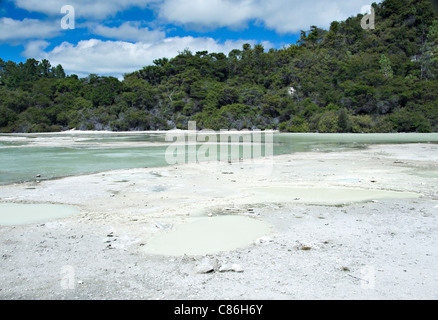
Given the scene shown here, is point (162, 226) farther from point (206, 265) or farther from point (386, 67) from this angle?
point (386, 67)

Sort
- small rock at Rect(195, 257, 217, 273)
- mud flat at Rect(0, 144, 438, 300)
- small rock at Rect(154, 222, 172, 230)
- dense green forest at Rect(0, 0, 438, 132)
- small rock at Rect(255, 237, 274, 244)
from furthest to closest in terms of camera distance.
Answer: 1. dense green forest at Rect(0, 0, 438, 132)
2. small rock at Rect(154, 222, 172, 230)
3. small rock at Rect(255, 237, 274, 244)
4. small rock at Rect(195, 257, 217, 273)
5. mud flat at Rect(0, 144, 438, 300)

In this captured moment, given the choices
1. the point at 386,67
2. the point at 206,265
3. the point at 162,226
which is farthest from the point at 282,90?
the point at 206,265

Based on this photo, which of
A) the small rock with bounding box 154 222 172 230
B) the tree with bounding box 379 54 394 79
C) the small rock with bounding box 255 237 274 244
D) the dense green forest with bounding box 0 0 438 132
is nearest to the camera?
the small rock with bounding box 255 237 274 244

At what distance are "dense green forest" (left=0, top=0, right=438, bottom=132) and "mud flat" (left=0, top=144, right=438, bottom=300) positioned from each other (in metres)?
43.0

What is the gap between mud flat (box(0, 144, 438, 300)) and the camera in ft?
13.6

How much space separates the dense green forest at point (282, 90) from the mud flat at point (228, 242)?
43023mm

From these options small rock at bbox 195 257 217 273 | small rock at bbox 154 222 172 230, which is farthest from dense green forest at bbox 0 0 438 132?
small rock at bbox 195 257 217 273

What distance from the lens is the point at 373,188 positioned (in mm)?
10250

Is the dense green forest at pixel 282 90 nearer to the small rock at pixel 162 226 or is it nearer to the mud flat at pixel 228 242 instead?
the mud flat at pixel 228 242

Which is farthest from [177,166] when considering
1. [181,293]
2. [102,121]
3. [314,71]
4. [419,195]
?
[314,71]

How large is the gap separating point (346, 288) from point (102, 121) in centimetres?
6450

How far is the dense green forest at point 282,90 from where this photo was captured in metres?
51.7

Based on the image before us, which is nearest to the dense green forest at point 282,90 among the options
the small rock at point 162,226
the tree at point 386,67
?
the tree at point 386,67

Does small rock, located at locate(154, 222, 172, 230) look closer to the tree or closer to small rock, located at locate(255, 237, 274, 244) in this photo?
small rock, located at locate(255, 237, 274, 244)
